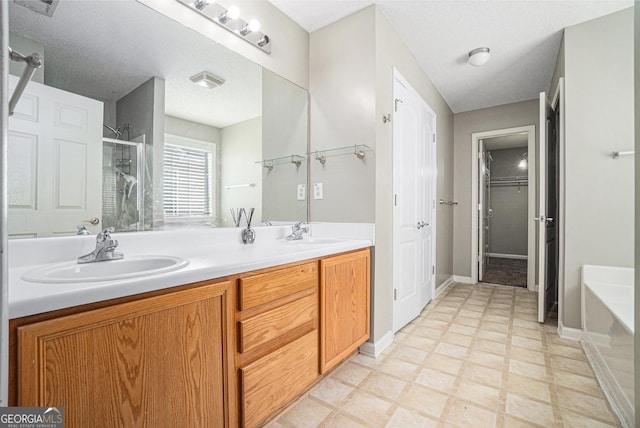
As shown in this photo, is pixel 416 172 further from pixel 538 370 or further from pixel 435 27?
pixel 538 370

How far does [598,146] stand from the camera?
2.09 metres

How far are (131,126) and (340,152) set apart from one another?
50.0 inches

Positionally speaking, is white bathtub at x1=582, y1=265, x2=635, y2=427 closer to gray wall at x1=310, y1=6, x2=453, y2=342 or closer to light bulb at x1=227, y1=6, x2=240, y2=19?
gray wall at x1=310, y1=6, x2=453, y2=342

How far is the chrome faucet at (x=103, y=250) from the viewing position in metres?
1.04

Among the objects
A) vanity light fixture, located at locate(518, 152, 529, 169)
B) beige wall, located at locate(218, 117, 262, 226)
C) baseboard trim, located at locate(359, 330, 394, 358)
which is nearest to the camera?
beige wall, located at locate(218, 117, 262, 226)

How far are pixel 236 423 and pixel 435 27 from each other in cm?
282

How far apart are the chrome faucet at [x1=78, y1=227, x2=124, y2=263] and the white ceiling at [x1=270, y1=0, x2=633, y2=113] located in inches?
71.5

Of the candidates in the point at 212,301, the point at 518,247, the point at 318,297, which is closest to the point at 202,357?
the point at 212,301

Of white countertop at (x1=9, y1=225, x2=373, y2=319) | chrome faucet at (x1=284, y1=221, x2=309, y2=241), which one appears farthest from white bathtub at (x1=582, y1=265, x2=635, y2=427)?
chrome faucet at (x1=284, y1=221, x2=309, y2=241)

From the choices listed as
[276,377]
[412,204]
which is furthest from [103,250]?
[412,204]

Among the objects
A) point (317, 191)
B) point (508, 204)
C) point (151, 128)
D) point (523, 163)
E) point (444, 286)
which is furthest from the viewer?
point (508, 204)

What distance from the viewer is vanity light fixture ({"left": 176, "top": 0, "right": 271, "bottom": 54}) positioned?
5.01 feet

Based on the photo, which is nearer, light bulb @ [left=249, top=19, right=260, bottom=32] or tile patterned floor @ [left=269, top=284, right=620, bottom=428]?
Answer: tile patterned floor @ [left=269, top=284, right=620, bottom=428]

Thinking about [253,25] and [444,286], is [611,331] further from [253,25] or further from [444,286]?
[253,25]
